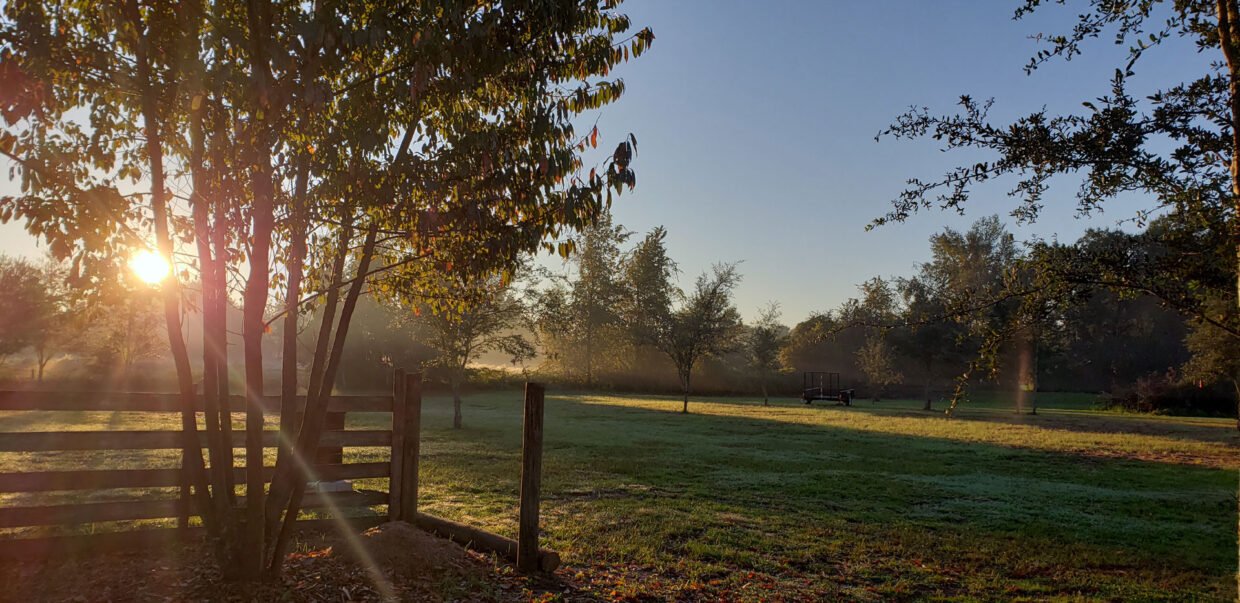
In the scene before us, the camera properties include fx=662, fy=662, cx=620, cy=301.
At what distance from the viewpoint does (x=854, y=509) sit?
10.4m

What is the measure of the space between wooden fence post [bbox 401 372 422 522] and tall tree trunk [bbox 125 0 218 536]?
211cm

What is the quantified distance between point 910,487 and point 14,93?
13.5m

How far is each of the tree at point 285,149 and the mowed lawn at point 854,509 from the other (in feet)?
11.2

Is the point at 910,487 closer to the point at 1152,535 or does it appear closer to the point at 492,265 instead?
the point at 1152,535

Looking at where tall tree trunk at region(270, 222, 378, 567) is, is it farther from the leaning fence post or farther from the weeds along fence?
the leaning fence post

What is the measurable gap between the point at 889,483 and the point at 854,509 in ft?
10.1

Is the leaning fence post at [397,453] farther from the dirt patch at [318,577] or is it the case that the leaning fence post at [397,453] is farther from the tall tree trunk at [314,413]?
the tall tree trunk at [314,413]

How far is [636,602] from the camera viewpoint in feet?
19.3

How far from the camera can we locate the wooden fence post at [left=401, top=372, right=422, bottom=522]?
7.32 m

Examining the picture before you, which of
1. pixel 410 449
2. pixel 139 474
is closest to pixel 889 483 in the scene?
pixel 410 449

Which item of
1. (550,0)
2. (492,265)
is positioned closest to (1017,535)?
(492,265)

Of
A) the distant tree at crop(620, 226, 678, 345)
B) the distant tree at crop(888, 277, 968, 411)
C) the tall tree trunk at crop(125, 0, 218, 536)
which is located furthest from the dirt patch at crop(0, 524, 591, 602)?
the distant tree at crop(620, 226, 678, 345)

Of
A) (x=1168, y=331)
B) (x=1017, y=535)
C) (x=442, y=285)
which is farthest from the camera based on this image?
(x=1168, y=331)

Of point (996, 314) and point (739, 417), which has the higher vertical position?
point (996, 314)
